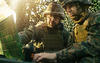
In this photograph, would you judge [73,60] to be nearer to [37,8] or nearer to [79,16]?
[79,16]

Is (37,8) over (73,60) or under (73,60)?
over

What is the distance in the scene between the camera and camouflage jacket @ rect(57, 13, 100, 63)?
318 cm

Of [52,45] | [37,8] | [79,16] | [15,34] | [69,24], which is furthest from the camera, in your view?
[37,8]

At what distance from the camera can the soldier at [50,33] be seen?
4074 mm

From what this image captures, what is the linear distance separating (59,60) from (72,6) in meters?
1.05

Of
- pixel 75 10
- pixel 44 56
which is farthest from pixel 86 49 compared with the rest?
pixel 75 10

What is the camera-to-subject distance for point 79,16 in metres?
3.67

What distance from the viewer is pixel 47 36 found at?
412 centimetres

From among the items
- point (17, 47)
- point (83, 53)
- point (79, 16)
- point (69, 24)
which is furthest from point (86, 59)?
point (69, 24)

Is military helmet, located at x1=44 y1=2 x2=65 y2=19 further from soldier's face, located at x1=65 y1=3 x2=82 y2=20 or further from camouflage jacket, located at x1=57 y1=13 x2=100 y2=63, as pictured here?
camouflage jacket, located at x1=57 y1=13 x2=100 y2=63

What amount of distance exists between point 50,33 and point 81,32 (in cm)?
77

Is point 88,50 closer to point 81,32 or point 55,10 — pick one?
point 81,32

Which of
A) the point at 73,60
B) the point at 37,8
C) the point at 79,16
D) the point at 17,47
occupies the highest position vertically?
the point at 37,8

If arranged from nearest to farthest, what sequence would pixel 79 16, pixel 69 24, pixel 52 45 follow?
1. pixel 79 16
2. pixel 52 45
3. pixel 69 24
